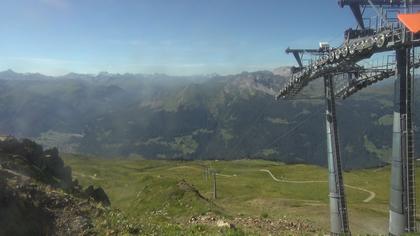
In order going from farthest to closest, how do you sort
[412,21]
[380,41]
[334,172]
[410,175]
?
[334,172] < [380,41] < [410,175] < [412,21]

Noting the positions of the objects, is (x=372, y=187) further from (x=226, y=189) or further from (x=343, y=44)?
(x=343, y=44)

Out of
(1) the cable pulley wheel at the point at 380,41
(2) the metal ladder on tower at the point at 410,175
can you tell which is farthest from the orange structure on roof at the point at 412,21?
(2) the metal ladder on tower at the point at 410,175

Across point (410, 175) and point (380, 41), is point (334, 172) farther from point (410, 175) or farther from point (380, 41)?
point (380, 41)

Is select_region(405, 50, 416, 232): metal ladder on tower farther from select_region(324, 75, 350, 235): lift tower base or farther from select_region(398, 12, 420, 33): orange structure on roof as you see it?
select_region(324, 75, 350, 235): lift tower base

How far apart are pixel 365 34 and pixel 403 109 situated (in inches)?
347

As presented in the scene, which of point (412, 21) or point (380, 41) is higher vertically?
point (412, 21)

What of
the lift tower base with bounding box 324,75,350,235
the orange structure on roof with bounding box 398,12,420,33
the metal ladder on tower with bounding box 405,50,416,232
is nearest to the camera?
the orange structure on roof with bounding box 398,12,420,33

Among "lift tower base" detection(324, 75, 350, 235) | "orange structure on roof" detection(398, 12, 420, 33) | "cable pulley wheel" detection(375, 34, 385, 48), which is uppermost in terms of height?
"orange structure on roof" detection(398, 12, 420, 33)

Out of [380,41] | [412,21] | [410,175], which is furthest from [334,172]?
[412,21]

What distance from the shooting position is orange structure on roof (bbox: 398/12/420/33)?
31.3 meters

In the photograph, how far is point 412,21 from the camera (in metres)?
31.9

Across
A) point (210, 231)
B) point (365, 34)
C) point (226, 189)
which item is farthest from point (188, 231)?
point (226, 189)

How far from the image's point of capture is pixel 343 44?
4353cm

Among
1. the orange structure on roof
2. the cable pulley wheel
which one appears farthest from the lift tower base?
the orange structure on roof
